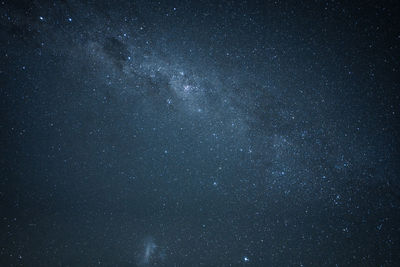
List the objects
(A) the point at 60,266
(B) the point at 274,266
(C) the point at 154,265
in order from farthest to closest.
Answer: (B) the point at 274,266 < (C) the point at 154,265 < (A) the point at 60,266

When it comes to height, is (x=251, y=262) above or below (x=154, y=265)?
above

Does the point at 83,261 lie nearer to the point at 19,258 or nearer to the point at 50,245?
the point at 50,245

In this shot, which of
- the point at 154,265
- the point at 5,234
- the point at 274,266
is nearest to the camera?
the point at 5,234

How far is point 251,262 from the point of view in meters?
24.0

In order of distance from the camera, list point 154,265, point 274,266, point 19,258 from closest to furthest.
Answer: point 19,258, point 154,265, point 274,266

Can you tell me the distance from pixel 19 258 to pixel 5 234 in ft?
9.15

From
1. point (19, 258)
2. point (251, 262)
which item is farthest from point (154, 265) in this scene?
point (251, 262)

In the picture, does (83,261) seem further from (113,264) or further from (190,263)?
(190,263)

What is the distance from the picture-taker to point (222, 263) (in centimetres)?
1920

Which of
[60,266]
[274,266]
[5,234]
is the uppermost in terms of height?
[274,266]

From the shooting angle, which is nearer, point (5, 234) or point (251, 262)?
point (5, 234)

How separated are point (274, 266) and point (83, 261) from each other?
15.6 meters

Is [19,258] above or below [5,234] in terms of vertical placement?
below

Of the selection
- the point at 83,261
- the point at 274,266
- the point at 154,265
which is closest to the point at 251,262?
the point at 274,266
